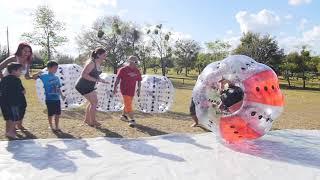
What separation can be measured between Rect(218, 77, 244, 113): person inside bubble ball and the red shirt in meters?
2.84

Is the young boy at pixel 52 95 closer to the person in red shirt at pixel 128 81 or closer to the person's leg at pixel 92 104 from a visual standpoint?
the person's leg at pixel 92 104

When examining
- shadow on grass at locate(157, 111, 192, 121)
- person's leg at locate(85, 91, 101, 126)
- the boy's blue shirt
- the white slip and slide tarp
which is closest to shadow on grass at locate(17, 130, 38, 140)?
the white slip and slide tarp

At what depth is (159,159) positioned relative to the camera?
626cm

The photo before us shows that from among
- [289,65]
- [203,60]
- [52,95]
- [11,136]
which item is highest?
[203,60]

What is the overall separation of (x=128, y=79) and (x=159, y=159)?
3627mm

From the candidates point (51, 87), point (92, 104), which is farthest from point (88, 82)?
point (51, 87)

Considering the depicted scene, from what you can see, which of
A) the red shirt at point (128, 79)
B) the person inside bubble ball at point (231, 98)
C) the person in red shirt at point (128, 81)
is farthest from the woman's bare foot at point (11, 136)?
the person inside bubble ball at point (231, 98)

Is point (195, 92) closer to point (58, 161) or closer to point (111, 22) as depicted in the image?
point (58, 161)

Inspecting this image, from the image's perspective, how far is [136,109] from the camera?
474 inches

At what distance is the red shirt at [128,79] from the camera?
9.52m

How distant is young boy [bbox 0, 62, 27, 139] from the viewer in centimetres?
735

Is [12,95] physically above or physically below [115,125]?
above

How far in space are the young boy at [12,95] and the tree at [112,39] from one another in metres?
38.7

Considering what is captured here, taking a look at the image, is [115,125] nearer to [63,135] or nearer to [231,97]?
[63,135]
